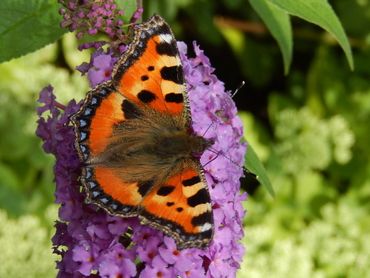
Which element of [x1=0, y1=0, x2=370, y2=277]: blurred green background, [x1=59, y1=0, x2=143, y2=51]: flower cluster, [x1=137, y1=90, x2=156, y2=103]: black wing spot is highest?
[x1=59, y1=0, x2=143, y2=51]: flower cluster

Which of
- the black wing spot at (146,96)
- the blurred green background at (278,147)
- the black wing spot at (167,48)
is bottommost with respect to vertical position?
the blurred green background at (278,147)

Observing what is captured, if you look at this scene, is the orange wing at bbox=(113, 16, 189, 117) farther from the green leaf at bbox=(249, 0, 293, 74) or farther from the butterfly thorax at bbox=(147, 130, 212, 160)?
the green leaf at bbox=(249, 0, 293, 74)

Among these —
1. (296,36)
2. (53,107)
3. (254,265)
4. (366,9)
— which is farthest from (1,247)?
(366,9)

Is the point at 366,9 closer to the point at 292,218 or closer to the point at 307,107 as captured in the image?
the point at 307,107

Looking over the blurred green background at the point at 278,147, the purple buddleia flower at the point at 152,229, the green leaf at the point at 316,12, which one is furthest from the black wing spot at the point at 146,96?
the blurred green background at the point at 278,147

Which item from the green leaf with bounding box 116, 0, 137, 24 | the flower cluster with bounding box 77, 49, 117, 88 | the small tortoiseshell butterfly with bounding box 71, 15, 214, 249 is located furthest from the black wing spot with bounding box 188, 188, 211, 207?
the green leaf with bounding box 116, 0, 137, 24

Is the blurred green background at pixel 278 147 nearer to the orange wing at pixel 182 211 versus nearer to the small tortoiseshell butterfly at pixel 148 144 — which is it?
the small tortoiseshell butterfly at pixel 148 144
